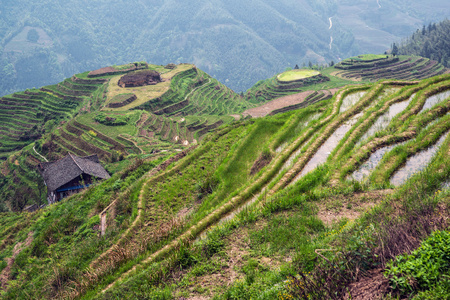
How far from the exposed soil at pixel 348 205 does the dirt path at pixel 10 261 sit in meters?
12.4

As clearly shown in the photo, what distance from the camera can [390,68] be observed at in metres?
84.8

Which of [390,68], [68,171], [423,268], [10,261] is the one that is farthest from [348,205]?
[390,68]

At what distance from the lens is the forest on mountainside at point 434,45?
104562 millimetres

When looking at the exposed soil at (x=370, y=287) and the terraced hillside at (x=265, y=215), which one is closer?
the exposed soil at (x=370, y=287)

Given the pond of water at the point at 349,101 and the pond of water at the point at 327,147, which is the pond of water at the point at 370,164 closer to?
the pond of water at the point at 327,147

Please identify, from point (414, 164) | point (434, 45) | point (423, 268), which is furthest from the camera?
point (434, 45)

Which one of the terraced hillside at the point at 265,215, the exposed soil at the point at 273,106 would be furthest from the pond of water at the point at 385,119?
the exposed soil at the point at 273,106

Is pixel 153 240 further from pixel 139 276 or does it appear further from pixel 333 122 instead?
pixel 333 122

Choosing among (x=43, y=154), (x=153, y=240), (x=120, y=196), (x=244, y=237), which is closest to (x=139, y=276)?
(x=153, y=240)

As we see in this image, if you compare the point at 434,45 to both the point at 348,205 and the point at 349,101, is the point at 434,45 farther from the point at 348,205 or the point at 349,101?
the point at 348,205

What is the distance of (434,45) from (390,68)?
4488 centimetres

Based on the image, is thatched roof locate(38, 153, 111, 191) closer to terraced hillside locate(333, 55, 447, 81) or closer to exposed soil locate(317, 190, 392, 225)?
exposed soil locate(317, 190, 392, 225)

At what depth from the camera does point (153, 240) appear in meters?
7.80

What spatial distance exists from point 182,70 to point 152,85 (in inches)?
586
